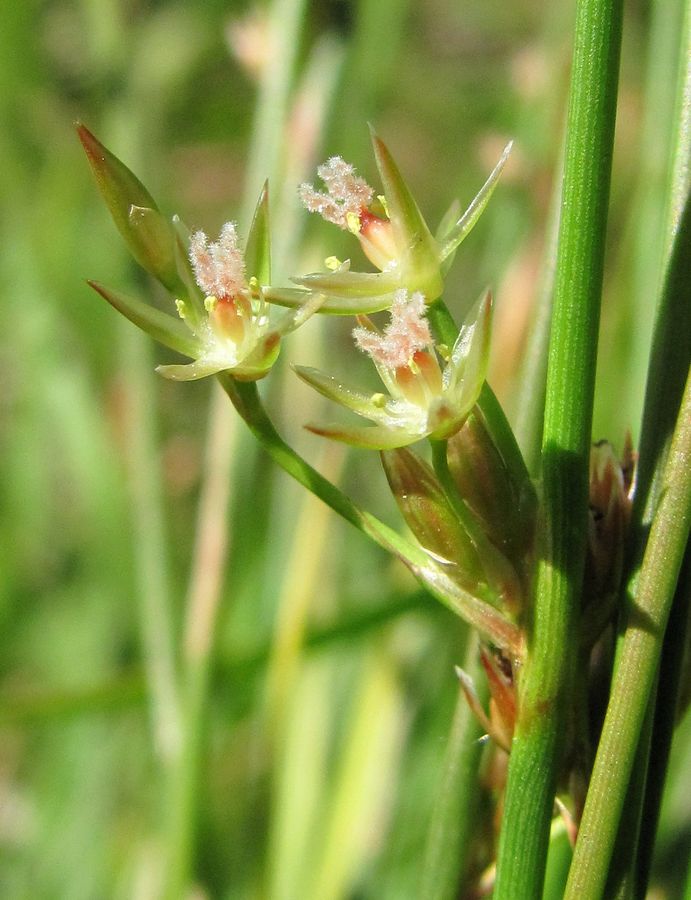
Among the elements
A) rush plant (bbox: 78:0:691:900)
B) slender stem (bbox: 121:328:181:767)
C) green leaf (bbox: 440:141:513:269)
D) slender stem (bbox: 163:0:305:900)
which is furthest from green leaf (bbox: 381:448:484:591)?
slender stem (bbox: 121:328:181:767)

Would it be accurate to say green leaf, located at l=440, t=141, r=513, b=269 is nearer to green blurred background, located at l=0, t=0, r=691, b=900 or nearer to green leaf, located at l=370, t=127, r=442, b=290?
green leaf, located at l=370, t=127, r=442, b=290

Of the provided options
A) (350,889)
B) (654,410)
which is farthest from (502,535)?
(350,889)

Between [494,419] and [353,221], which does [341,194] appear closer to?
[353,221]

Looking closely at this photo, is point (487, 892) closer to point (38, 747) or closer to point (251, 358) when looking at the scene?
point (251, 358)

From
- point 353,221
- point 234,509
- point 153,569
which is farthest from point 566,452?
point 153,569

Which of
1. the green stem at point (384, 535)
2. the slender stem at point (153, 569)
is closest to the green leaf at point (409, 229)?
the green stem at point (384, 535)

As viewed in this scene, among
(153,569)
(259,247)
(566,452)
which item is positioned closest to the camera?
(566,452)
